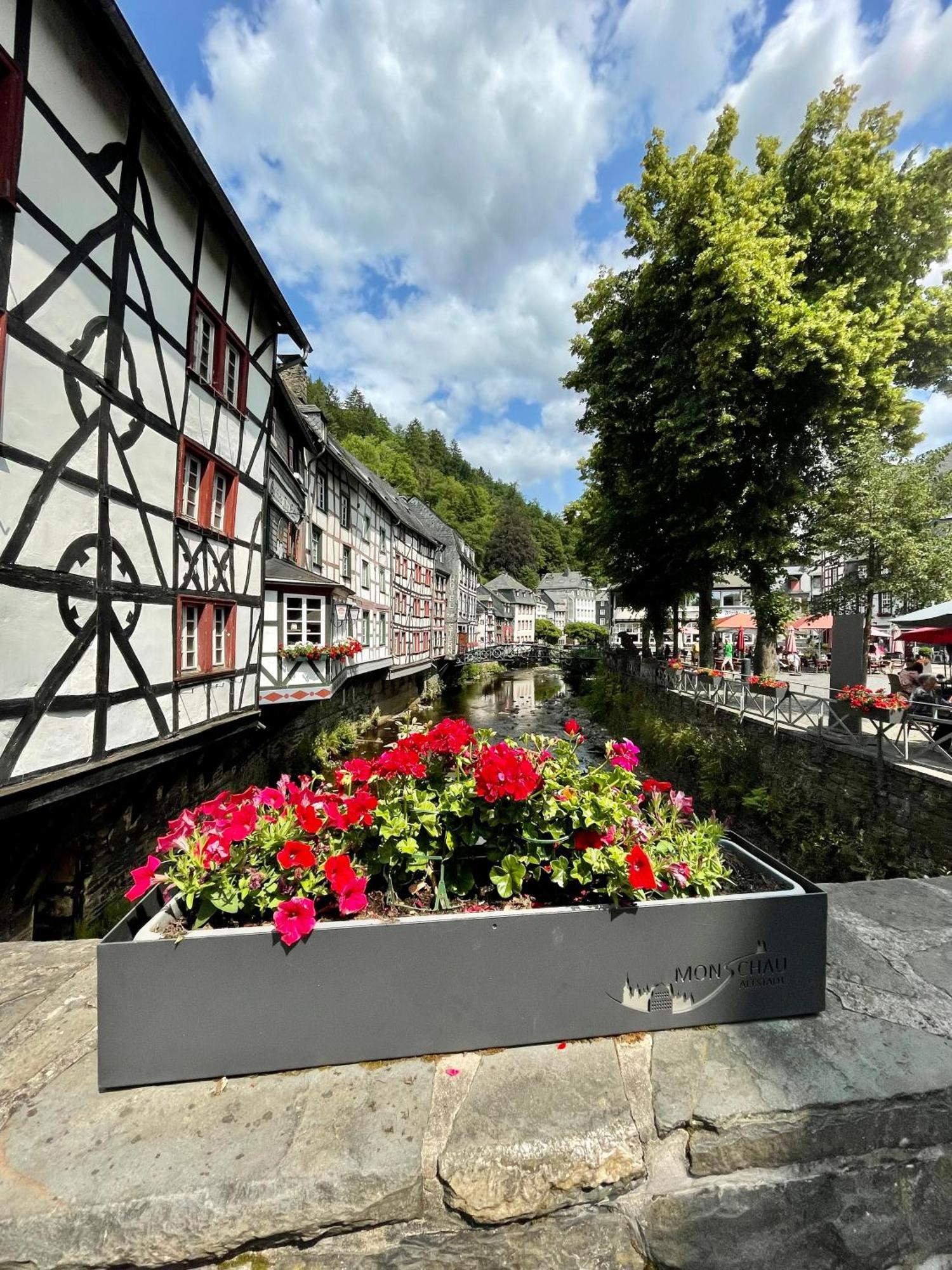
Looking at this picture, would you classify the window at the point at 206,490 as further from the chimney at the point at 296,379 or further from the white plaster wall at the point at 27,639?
the chimney at the point at 296,379

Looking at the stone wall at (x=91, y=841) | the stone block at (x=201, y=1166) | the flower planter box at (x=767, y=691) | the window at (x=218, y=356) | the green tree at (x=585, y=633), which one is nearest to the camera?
the stone block at (x=201, y=1166)

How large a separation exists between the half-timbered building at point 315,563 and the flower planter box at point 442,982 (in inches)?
349

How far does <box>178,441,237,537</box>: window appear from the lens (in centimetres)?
731

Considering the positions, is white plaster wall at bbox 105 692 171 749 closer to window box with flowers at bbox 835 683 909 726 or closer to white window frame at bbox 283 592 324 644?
white window frame at bbox 283 592 324 644

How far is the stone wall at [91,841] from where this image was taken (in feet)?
16.6

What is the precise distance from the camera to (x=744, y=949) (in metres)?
1.71

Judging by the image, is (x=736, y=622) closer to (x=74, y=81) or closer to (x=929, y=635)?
(x=929, y=635)

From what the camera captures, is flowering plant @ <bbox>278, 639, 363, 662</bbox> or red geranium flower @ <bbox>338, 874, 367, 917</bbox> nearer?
red geranium flower @ <bbox>338, 874, 367, 917</bbox>

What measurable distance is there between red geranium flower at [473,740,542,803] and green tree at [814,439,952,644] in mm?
11190

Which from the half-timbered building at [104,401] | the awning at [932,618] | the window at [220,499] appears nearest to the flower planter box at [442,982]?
the half-timbered building at [104,401]

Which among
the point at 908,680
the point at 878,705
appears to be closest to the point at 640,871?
the point at 878,705

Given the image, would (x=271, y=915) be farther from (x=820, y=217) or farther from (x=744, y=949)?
(x=820, y=217)

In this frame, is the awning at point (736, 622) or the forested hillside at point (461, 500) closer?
the awning at point (736, 622)

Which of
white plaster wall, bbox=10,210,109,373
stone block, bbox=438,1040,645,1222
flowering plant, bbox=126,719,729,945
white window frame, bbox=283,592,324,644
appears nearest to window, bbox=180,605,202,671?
white window frame, bbox=283,592,324,644
